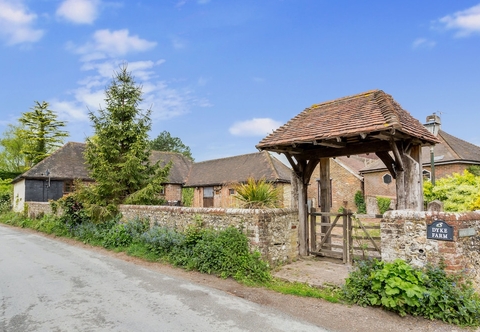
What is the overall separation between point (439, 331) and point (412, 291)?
2.07 ft

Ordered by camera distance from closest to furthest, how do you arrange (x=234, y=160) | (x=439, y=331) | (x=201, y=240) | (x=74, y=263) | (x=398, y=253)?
(x=439, y=331)
(x=398, y=253)
(x=201, y=240)
(x=74, y=263)
(x=234, y=160)

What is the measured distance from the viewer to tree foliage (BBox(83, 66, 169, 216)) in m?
13.6

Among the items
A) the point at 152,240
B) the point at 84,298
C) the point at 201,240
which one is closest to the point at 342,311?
the point at 201,240

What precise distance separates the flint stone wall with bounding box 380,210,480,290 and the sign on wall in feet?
0.18

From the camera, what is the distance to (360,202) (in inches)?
1085

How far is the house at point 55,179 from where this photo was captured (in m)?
25.9

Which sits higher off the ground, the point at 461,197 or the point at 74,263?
the point at 461,197

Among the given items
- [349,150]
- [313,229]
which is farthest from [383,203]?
[349,150]

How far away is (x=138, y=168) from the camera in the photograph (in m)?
13.9

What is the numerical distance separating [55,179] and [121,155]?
53.6 ft

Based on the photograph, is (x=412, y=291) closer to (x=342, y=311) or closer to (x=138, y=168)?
(x=342, y=311)

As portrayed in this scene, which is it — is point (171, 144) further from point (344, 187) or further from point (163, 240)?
point (163, 240)

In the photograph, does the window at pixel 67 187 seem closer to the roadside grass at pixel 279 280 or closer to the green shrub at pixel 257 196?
the roadside grass at pixel 279 280

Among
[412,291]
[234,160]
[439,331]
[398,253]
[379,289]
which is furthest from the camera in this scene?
[234,160]
